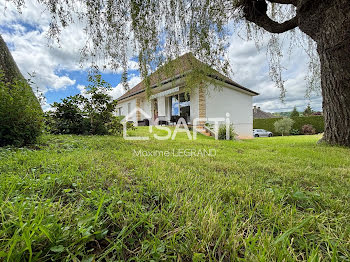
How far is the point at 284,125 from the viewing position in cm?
1853

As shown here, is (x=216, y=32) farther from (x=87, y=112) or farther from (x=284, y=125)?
(x=284, y=125)

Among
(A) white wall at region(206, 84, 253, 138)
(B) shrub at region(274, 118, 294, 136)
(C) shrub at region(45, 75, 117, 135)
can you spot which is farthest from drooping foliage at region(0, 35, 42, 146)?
(B) shrub at region(274, 118, 294, 136)

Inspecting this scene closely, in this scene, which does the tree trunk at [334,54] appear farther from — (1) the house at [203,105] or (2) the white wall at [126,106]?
(2) the white wall at [126,106]

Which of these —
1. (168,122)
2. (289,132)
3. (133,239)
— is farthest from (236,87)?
(133,239)

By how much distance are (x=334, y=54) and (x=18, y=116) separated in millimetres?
6356

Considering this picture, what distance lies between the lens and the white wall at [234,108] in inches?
449

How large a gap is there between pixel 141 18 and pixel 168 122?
11.7m

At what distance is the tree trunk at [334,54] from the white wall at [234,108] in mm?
6901

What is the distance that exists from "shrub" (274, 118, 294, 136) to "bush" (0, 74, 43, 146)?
21.7 m

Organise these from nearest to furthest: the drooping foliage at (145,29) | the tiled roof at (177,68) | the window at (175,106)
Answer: the drooping foliage at (145,29)
the tiled roof at (177,68)
the window at (175,106)

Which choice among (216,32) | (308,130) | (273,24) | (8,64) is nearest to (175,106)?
(273,24)

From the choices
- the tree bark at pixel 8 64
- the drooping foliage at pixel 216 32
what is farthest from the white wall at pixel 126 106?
the drooping foliage at pixel 216 32

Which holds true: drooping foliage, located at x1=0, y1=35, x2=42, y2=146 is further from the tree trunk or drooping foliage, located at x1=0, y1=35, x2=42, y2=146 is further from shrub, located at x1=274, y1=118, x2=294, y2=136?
shrub, located at x1=274, y1=118, x2=294, y2=136

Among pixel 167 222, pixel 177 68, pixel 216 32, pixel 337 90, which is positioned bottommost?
pixel 167 222
